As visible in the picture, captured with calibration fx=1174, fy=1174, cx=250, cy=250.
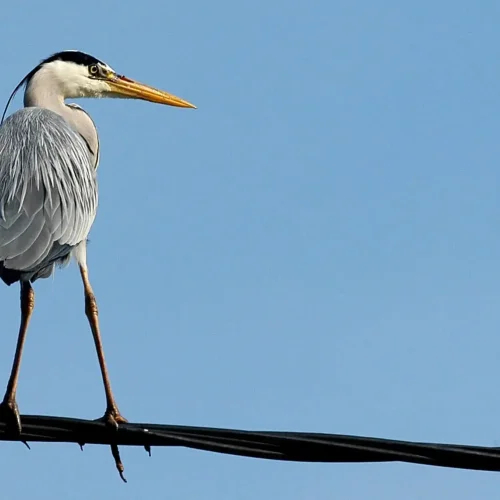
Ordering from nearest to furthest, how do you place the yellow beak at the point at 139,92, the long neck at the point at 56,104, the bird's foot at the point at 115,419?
1. the bird's foot at the point at 115,419
2. the long neck at the point at 56,104
3. the yellow beak at the point at 139,92

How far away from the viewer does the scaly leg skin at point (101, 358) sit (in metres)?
5.61

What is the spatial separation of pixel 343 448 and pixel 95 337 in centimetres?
311

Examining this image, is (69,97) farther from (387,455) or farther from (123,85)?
(387,455)

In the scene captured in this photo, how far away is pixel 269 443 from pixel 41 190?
11.0 feet

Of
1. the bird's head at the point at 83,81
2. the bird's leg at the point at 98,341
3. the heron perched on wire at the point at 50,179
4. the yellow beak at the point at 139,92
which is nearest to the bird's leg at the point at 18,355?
the heron perched on wire at the point at 50,179

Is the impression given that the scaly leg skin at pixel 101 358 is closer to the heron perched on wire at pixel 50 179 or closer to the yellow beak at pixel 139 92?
the heron perched on wire at pixel 50 179

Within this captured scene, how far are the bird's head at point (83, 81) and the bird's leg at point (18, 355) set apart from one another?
1.88m

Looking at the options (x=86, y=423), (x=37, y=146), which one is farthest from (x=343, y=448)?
(x=37, y=146)

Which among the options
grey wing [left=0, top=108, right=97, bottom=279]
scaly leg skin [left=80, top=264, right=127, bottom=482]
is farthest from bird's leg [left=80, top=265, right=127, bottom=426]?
grey wing [left=0, top=108, right=97, bottom=279]

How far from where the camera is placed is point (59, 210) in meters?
6.52

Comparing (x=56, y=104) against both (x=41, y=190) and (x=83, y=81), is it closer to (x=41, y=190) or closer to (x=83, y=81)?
(x=83, y=81)

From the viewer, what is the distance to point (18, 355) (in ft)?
20.4

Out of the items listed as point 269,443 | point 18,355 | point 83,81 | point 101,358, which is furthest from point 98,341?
point 269,443

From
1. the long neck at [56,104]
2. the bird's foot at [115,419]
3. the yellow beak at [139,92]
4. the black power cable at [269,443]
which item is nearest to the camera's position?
the black power cable at [269,443]
